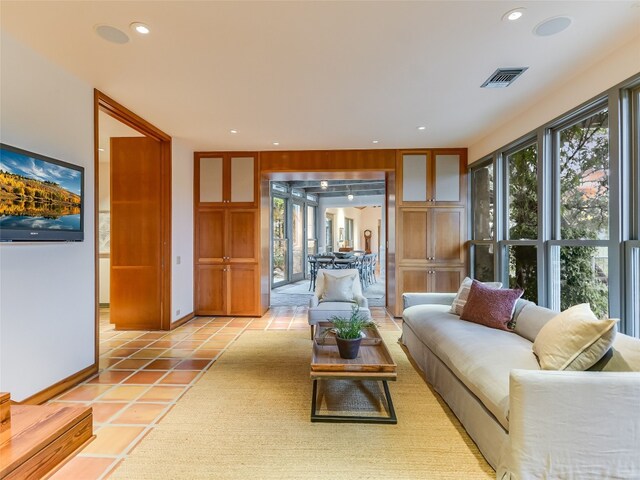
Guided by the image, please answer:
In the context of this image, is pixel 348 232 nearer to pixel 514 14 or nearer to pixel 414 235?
pixel 414 235

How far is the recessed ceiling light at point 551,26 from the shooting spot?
2.19m

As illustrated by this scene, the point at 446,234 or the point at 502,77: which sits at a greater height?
the point at 502,77

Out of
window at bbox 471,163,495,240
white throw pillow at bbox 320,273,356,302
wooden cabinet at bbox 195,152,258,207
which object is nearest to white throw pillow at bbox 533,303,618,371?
white throw pillow at bbox 320,273,356,302

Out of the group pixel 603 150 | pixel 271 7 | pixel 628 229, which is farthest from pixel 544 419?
Result: pixel 271 7

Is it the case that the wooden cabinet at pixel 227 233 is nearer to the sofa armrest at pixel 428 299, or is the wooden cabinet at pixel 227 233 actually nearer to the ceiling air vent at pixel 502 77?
the sofa armrest at pixel 428 299

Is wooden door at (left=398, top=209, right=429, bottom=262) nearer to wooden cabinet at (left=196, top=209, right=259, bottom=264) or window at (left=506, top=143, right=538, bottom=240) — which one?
window at (left=506, top=143, right=538, bottom=240)

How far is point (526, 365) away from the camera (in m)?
2.09

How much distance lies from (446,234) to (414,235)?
1.69 ft

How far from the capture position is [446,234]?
5.32 m

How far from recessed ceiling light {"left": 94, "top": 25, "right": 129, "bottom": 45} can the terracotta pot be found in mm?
2748

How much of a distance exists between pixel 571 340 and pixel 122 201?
17.3ft

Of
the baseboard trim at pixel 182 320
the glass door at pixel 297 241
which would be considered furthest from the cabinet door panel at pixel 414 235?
the glass door at pixel 297 241

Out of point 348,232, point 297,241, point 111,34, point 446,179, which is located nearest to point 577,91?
point 446,179

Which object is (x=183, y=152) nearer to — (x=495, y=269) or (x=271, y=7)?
(x=271, y=7)
